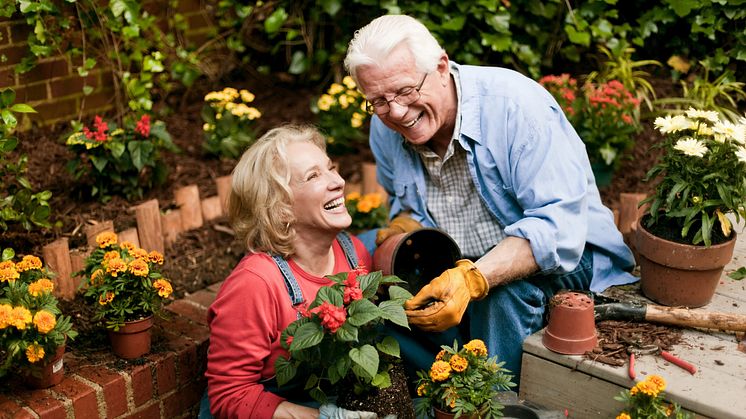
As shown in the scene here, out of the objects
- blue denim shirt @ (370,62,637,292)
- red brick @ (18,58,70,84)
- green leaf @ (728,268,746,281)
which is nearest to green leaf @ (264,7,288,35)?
red brick @ (18,58,70,84)

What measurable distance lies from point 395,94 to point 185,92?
2.29 meters

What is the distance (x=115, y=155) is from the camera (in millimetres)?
3293

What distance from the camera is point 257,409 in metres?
2.34

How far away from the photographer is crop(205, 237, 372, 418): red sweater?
237cm

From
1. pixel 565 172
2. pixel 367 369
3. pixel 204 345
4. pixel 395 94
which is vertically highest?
pixel 395 94

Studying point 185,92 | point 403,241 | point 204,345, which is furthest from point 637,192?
point 185,92

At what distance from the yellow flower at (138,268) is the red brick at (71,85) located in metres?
1.58

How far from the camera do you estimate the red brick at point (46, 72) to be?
139 inches

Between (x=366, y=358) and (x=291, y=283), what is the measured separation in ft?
1.68

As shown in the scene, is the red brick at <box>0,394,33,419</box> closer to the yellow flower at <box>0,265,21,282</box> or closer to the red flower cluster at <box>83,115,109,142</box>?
the yellow flower at <box>0,265,21,282</box>

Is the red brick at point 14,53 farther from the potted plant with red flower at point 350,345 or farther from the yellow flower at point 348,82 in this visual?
the potted plant with red flower at point 350,345

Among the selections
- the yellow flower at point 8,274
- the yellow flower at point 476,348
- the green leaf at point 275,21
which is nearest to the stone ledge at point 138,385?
the yellow flower at point 8,274

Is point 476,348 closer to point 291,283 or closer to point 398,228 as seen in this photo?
point 291,283

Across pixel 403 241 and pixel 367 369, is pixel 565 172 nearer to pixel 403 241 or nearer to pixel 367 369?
pixel 403 241
